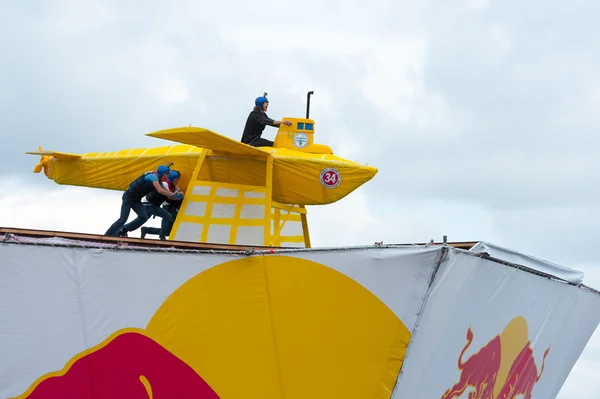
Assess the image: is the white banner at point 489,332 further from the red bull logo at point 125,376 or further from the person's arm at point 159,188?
the person's arm at point 159,188

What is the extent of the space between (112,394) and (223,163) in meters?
5.53

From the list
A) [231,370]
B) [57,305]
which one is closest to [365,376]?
[231,370]

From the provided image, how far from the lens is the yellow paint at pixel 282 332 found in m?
10.1

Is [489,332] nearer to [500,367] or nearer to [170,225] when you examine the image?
[500,367]

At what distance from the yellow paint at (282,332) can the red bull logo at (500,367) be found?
162cm

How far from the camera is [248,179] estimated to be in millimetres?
14461

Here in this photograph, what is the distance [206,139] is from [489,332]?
5.27 meters

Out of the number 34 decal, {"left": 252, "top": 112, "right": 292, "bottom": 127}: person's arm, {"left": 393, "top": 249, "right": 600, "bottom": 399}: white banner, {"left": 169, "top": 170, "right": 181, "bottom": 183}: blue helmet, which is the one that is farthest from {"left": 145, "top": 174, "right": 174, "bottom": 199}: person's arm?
{"left": 393, "top": 249, "right": 600, "bottom": 399}: white banner

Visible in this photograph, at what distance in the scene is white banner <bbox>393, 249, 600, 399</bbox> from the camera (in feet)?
33.8

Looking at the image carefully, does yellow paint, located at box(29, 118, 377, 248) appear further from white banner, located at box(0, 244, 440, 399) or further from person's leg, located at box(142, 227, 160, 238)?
white banner, located at box(0, 244, 440, 399)

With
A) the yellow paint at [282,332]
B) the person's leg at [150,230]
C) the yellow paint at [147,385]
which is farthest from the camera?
the person's leg at [150,230]

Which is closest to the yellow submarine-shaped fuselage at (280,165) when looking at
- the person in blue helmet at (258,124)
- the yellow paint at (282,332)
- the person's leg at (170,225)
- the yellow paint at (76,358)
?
the person in blue helmet at (258,124)

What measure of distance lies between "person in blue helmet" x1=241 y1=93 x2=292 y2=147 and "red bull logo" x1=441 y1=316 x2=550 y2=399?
5700mm

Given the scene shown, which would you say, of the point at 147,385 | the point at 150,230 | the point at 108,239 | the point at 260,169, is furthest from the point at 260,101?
the point at 147,385
